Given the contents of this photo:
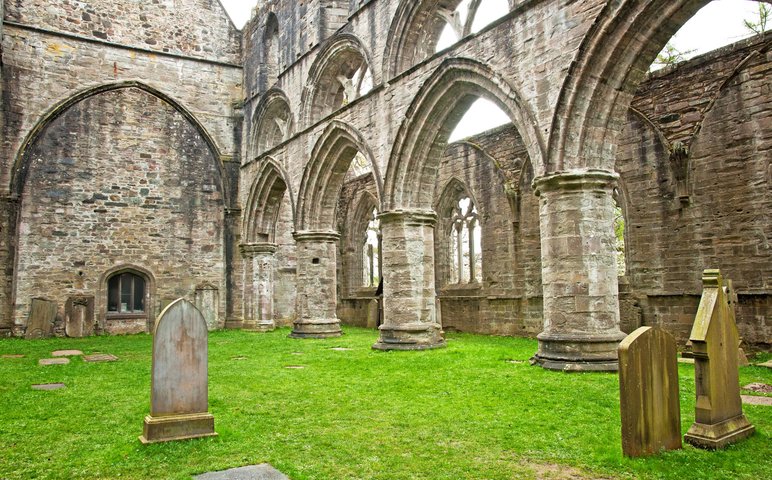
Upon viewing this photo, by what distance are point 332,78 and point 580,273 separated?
8.38 meters

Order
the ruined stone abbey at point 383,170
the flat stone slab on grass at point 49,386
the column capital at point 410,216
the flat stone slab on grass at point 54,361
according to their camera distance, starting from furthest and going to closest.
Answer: the column capital at point 410,216 < the flat stone slab on grass at point 54,361 < the ruined stone abbey at point 383,170 < the flat stone slab on grass at point 49,386

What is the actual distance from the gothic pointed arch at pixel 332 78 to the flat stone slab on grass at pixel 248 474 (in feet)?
32.5

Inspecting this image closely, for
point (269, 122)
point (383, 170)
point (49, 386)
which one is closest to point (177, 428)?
point (49, 386)

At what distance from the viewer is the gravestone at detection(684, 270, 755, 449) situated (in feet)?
12.2

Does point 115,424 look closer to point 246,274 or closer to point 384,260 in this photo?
point 384,260

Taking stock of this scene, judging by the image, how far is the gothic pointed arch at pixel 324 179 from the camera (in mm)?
12961

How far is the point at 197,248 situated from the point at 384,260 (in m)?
7.82

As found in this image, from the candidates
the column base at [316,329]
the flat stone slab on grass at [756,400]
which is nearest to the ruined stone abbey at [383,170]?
the column base at [316,329]

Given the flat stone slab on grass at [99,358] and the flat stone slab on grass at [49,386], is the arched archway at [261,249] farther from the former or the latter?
the flat stone slab on grass at [49,386]

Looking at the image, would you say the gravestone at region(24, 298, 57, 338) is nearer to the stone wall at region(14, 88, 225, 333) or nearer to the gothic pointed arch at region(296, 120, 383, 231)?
the stone wall at region(14, 88, 225, 333)

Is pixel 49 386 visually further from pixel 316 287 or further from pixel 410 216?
pixel 316 287

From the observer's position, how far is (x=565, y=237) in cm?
731

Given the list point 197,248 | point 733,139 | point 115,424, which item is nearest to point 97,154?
point 197,248

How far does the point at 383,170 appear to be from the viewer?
10.9m
